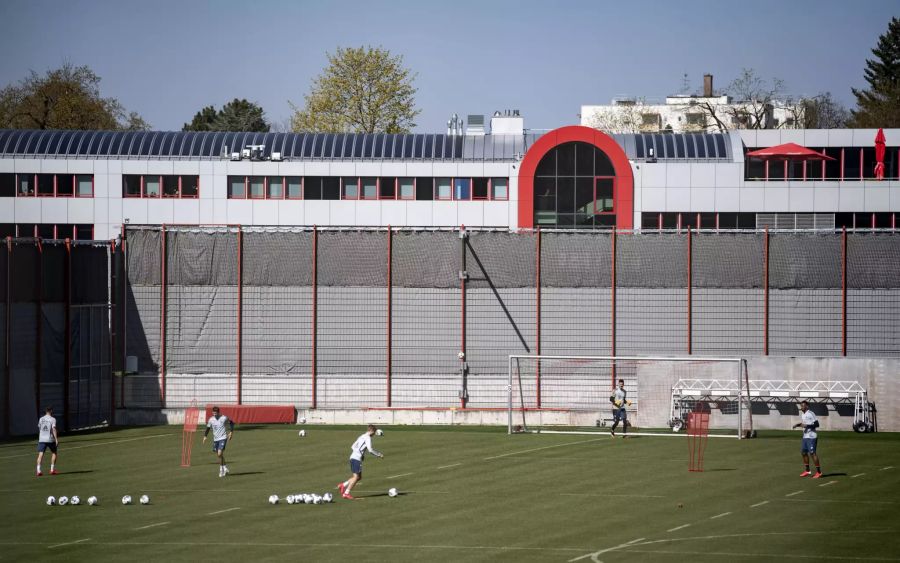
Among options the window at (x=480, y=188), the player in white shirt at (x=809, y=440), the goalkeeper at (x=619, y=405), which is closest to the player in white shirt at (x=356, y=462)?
the player in white shirt at (x=809, y=440)

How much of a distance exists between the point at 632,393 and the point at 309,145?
37613mm

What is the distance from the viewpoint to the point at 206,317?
5134 cm

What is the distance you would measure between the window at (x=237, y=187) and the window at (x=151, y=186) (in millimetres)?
4666

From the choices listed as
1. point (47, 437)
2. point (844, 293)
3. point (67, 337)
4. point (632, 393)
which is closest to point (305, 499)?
point (47, 437)

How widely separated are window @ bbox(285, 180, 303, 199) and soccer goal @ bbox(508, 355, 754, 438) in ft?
107

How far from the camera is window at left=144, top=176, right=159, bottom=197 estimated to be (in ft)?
258

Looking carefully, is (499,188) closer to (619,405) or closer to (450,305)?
(450,305)

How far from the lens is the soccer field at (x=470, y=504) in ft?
77.7

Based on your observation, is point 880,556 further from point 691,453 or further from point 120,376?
point 120,376

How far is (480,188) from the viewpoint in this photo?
77.9 metres

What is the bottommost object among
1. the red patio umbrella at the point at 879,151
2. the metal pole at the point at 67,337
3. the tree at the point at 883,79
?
the metal pole at the point at 67,337

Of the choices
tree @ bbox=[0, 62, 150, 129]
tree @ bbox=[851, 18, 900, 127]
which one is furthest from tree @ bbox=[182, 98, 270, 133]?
tree @ bbox=[851, 18, 900, 127]

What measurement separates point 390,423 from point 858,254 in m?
19.8

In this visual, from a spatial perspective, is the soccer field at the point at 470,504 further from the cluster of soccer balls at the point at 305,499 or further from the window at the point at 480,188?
the window at the point at 480,188
